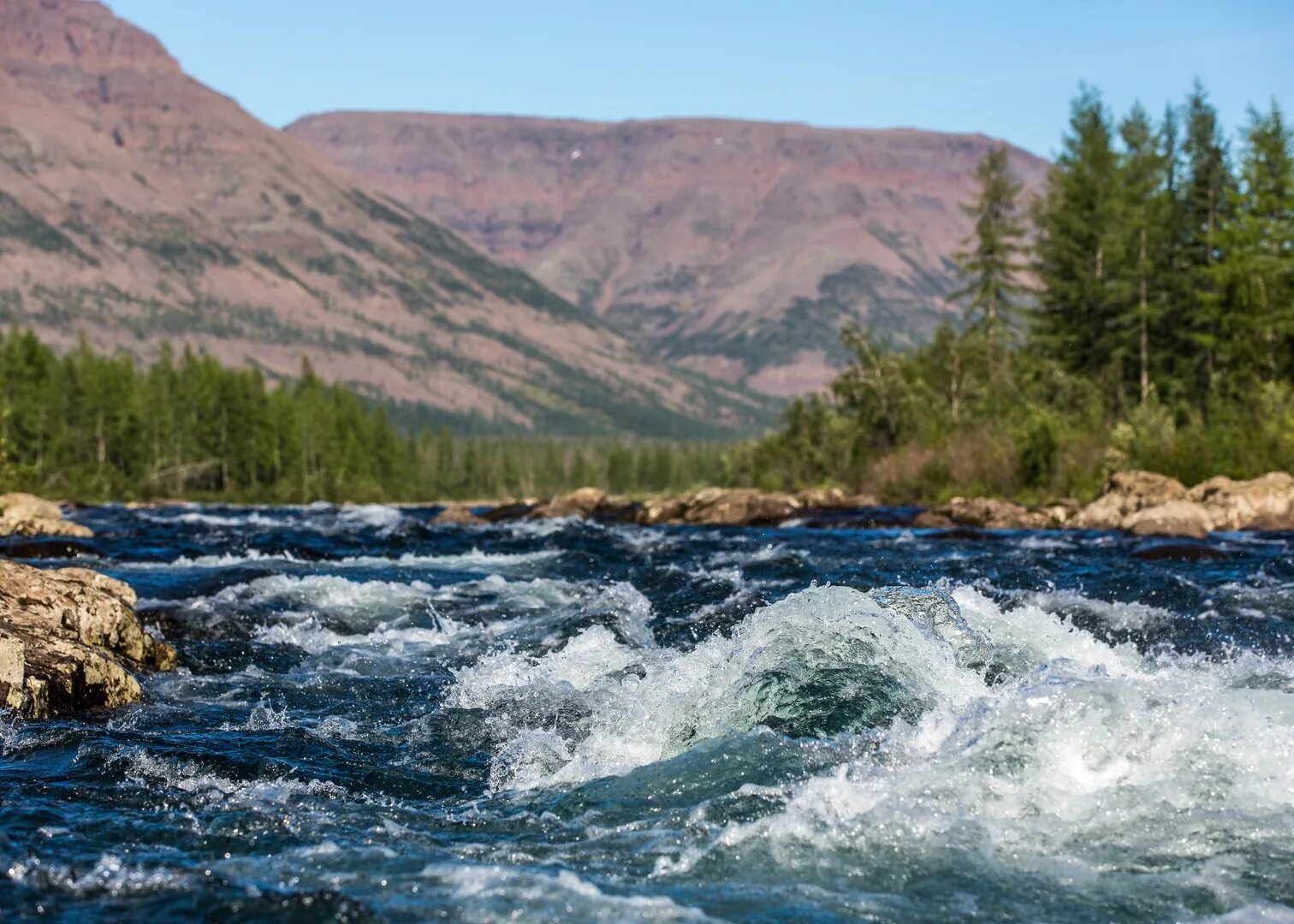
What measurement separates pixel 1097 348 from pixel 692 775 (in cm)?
6016

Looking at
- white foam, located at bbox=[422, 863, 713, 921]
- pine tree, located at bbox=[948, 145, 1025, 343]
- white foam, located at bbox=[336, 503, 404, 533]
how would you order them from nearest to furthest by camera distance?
white foam, located at bbox=[422, 863, 713, 921]
white foam, located at bbox=[336, 503, 404, 533]
pine tree, located at bbox=[948, 145, 1025, 343]

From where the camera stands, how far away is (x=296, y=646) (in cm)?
1628

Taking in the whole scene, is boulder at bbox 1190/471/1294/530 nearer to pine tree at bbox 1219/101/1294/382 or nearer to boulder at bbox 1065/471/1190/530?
boulder at bbox 1065/471/1190/530

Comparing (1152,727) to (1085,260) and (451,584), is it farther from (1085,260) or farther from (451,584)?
(1085,260)

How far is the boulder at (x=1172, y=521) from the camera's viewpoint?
108 feet

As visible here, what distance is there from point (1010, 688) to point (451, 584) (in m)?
15.1

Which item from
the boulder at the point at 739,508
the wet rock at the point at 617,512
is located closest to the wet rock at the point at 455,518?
the wet rock at the point at 617,512

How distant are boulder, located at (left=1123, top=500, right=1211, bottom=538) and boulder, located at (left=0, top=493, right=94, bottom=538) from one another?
99.1ft

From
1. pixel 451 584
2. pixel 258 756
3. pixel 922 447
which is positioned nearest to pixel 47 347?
pixel 922 447

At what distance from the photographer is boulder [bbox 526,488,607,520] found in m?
53.0

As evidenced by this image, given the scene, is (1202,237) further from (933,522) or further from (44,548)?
(44,548)

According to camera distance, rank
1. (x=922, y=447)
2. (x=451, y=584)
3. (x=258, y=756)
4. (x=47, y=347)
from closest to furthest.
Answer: (x=258, y=756), (x=451, y=584), (x=922, y=447), (x=47, y=347)

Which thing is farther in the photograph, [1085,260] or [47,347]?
[47,347]

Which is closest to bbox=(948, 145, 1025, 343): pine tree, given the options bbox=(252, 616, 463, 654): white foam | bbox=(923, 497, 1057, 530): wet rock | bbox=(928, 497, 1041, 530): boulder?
bbox=(928, 497, 1041, 530): boulder
